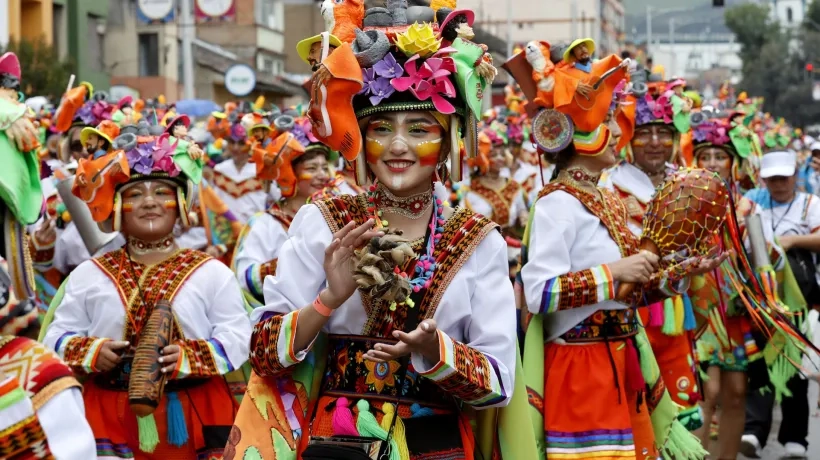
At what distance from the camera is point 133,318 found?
6.59 meters

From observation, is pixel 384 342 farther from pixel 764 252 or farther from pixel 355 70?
pixel 764 252

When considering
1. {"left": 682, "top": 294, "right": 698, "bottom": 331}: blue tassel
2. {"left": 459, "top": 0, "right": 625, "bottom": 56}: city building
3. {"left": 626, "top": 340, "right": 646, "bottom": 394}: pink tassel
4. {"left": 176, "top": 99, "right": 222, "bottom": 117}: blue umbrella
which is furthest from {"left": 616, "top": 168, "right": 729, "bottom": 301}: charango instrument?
{"left": 459, "top": 0, "right": 625, "bottom": 56}: city building

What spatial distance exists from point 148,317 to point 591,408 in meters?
1.96

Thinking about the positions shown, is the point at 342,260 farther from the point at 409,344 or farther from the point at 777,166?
the point at 777,166

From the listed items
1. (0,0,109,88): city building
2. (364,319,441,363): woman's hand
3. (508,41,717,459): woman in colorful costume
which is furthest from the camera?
(0,0,109,88): city building

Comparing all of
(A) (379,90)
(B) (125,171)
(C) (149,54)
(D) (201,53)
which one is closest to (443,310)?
(A) (379,90)

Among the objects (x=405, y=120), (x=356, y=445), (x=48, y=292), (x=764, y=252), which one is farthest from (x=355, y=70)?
(x=48, y=292)

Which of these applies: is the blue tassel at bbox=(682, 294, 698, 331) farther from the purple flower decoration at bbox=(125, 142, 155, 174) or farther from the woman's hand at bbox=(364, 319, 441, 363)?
the woman's hand at bbox=(364, 319, 441, 363)

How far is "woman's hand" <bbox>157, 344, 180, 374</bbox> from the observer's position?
6.24 meters

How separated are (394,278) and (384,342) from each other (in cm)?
30

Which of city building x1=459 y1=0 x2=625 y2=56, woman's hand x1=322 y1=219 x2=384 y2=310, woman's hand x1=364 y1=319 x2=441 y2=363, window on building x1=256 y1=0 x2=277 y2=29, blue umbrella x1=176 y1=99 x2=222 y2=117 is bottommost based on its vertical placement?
woman's hand x1=364 y1=319 x2=441 y2=363

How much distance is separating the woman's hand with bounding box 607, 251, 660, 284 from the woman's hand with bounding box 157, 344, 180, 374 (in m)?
1.86

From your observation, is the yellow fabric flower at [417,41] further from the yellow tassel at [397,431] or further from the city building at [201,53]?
the city building at [201,53]

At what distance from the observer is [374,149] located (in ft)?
15.7
